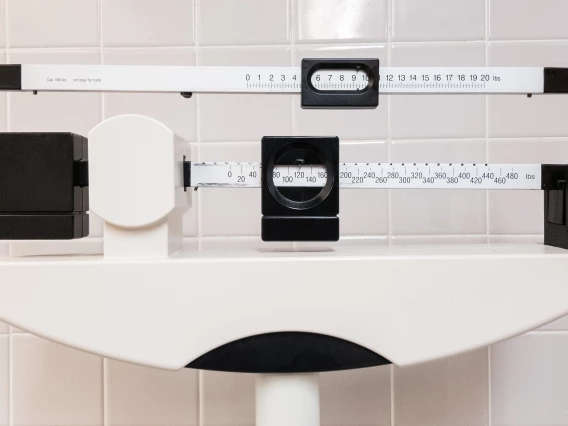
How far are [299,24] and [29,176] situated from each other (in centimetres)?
43

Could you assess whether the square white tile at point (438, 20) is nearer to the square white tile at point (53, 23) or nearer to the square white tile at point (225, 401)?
the square white tile at point (53, 23)

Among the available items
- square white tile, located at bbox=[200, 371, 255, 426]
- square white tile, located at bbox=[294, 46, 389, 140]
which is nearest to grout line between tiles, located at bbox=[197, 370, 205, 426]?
square white tile, located at bbox=[200, 371, 255, 426]

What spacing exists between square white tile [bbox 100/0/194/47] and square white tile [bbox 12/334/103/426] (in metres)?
0.45

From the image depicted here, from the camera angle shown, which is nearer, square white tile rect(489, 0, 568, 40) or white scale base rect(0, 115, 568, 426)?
white scale base rect(0, 115, 568, 426)

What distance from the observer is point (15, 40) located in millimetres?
750

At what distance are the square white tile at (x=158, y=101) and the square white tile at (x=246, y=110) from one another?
0.05 feet

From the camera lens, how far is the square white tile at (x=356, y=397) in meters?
0.75

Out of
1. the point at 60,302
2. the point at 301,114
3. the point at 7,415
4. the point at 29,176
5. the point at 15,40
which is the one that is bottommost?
the point at 7,415

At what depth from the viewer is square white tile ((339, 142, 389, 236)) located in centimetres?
75

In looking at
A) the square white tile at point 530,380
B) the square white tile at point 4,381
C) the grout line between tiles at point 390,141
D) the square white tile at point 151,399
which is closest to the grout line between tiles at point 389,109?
the grout line between tiles at point 390,141

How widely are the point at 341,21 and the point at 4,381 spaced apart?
0.70m

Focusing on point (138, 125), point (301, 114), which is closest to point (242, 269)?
point (138, 125)

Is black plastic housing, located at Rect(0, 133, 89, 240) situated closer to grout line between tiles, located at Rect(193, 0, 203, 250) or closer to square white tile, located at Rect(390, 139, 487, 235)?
grout line between tiles, located at Rect(193, 0, 203, 250)

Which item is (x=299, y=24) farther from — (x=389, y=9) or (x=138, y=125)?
(x=138, y=125)
